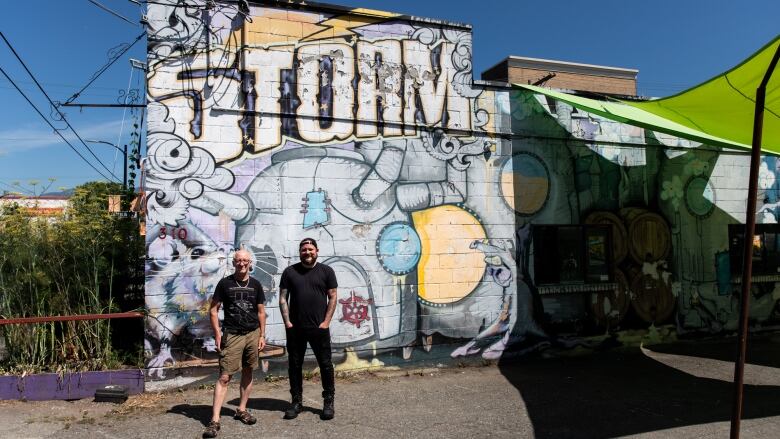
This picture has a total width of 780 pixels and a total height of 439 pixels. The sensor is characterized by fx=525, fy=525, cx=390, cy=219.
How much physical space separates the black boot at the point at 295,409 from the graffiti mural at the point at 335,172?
3.99 feet

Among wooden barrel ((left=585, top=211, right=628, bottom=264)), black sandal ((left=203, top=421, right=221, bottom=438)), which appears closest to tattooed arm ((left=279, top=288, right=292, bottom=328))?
black sandal ((left=203, top=421, right=221, bottom=438))

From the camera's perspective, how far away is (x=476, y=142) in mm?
7207

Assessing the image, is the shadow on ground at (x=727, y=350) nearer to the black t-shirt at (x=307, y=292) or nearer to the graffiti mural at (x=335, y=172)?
the graffiti mural at (x=335, y=172)

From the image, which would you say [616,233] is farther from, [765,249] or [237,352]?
[237,352]

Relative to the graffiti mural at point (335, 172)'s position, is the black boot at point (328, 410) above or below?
below

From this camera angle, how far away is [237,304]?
16.0ft

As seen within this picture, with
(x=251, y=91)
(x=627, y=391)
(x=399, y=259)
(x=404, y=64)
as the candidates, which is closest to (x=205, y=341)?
(x=399, y=259)

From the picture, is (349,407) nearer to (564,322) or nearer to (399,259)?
(399,259)

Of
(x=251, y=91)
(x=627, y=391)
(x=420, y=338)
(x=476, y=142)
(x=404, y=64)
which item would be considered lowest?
(x=627, y=391)

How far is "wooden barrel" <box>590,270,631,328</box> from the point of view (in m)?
7.77

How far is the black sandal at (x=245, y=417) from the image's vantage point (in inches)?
191

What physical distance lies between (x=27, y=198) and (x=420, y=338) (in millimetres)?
5168

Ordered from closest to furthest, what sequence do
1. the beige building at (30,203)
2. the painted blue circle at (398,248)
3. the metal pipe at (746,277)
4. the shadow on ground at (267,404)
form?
the metal pipe at (746,277) → the shadow on ground at (267,404) → the beige building at (30,203) → the painted blue circle at (398,248)

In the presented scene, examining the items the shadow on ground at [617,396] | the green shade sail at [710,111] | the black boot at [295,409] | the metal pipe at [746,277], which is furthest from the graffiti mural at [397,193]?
the metal pipe at [746,277]
